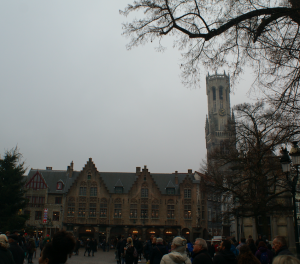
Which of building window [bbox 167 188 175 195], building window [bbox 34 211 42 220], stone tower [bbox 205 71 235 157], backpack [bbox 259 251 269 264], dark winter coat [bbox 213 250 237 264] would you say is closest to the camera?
dark winter coat [bbox 213 250 237 264]

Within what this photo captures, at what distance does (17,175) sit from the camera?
32.3m

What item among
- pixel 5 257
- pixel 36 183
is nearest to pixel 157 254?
pixel 5 257

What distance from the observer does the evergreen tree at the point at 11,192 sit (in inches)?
1202

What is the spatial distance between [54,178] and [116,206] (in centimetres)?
1247

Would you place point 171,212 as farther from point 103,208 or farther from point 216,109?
point 216,109

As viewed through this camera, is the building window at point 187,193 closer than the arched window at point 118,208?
No

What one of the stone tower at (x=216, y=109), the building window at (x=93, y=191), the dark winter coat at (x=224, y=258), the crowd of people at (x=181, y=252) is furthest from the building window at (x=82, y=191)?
the stone tower at (x=216, y=109)

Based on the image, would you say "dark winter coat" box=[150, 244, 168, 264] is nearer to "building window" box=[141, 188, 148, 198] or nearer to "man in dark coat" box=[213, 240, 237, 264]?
"man in dark coat" box=[213, 240, 237, 264]

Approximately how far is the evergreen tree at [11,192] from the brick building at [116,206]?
19.4m

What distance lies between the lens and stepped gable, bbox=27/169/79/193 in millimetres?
54334

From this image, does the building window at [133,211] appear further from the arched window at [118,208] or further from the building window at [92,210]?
the building window at [92,210]

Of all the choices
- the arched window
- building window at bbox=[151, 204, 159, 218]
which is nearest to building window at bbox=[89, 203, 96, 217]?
the arched window

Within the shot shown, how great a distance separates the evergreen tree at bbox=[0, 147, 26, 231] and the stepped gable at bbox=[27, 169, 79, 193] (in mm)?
20677

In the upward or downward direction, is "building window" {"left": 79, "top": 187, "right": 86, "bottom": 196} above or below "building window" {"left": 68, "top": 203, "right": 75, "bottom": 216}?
above
